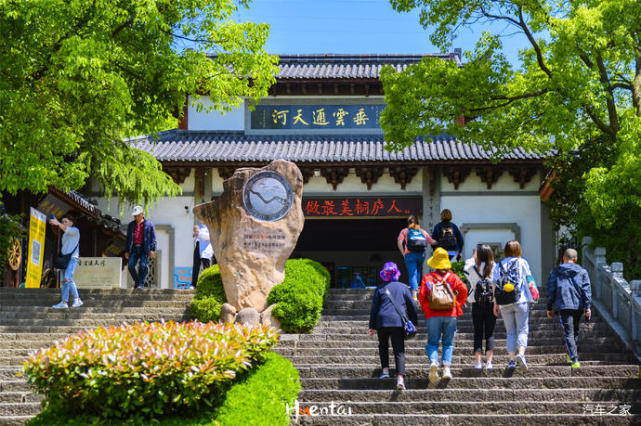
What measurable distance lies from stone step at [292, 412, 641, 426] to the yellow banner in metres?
9.85

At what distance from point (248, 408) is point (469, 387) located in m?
3.25

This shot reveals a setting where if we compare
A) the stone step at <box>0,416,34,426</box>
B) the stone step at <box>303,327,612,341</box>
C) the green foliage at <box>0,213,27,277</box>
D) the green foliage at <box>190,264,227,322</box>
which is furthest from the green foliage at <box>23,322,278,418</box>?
the green foliage at <box>0,213,27,277</box>

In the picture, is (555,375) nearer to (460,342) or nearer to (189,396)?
(460,342)

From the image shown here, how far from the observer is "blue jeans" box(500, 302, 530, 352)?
884 centimetres

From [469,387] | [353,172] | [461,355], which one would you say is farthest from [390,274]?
[353,172]

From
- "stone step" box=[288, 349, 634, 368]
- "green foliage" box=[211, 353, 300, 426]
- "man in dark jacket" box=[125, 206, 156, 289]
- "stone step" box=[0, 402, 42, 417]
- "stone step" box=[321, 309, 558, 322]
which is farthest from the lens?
"man in dark jacket" box=[125, 206, 156, 289]

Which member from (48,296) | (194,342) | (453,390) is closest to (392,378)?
(453,390)

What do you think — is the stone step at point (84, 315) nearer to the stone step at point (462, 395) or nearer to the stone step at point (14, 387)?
the stone step at point (14, 387)

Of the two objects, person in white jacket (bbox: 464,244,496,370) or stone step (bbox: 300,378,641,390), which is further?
person in white jacket (bbox: 464,244,496,370)

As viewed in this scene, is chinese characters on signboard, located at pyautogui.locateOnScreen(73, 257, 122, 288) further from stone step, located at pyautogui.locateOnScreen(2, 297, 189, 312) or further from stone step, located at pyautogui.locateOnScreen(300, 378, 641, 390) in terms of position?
Answer: stone step, located at pyautogui.locateOnScreen(300, 378, 641, 390)

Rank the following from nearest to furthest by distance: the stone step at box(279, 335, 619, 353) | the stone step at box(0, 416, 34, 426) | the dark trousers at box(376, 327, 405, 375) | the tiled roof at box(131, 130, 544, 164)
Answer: the stone step at box(0, 416, 34, 426) < the dark trousers at box(376, 327, 405, 375) < the stone step at box(279, 335, 619, 353) < the tiled roof at box(131, 130, 544, 164)

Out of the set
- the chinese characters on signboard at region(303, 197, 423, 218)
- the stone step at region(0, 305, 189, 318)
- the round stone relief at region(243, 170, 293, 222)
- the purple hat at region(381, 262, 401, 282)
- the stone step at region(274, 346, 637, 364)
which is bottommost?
the stone step at region(274, 346, 637, 364)

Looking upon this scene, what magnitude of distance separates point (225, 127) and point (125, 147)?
548cm

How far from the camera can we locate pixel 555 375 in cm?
880
